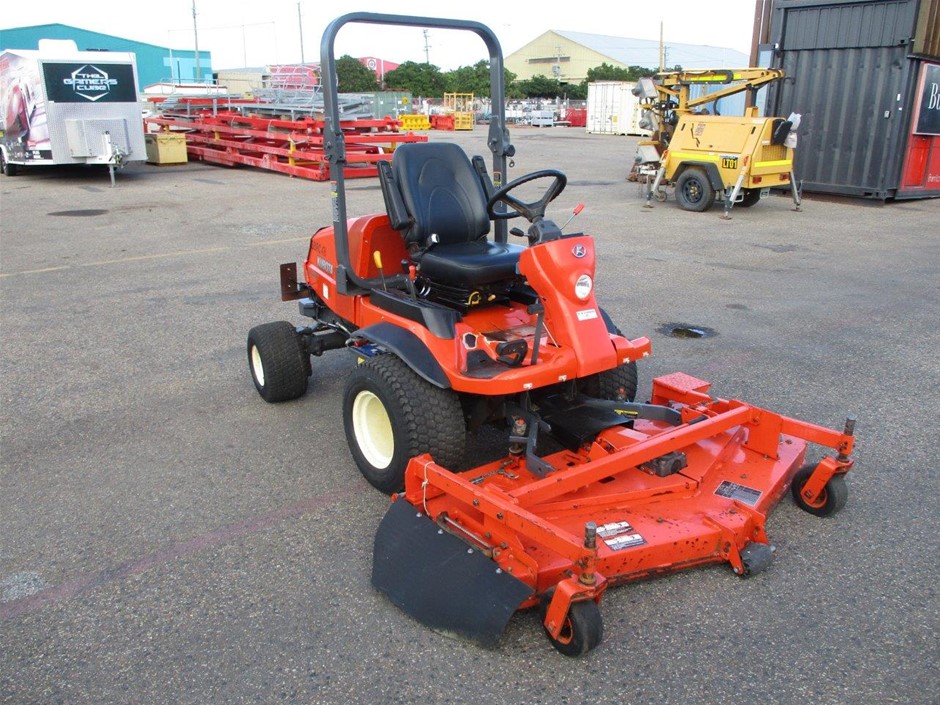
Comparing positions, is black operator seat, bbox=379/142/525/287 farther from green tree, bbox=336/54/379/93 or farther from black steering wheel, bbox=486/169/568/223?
green tree, bbox=336/54/379/93

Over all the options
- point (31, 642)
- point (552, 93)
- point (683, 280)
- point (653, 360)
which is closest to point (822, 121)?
point (683, 280)

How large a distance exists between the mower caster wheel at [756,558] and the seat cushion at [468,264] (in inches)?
65.2

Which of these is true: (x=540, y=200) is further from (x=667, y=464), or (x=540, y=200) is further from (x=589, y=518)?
(x=589, y=518)

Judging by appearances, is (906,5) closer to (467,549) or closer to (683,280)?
(683,280)

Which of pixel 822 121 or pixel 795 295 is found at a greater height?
pixel 822 121

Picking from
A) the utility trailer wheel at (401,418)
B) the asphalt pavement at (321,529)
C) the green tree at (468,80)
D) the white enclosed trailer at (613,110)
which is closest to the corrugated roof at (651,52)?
the green tree at (468,80)

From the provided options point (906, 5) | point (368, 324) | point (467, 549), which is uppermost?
point (906, 5)

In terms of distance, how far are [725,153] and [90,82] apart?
11.7 metres

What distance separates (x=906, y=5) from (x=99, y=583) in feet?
45.8

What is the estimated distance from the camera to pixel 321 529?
3498mm

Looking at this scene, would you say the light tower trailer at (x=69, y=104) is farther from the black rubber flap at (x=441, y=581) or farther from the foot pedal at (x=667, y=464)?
the foot pedal at (x=667, y=464)

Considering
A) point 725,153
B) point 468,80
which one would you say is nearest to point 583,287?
point 725,153

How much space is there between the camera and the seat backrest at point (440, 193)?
411 centimetres

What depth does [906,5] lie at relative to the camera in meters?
12.5
